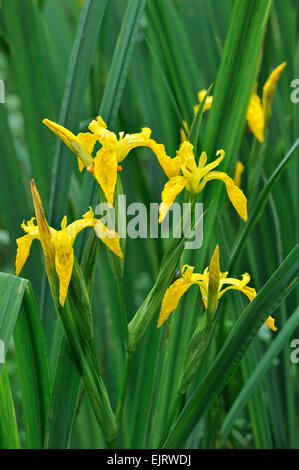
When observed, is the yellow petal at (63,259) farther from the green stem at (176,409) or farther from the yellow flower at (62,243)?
the green stem at (176,409)

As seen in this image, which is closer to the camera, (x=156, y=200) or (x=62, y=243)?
(x=62, y=243)

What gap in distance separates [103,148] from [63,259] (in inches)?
4.0

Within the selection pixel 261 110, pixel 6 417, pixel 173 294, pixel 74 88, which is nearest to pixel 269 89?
pixel 261 110

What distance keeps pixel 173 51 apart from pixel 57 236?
33 centimetres

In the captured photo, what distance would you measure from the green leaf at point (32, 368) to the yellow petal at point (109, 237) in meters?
0.10

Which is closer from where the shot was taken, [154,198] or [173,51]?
[173,51]

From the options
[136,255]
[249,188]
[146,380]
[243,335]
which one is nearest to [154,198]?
[136,255]

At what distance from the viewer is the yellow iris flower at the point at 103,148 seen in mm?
Result: 496

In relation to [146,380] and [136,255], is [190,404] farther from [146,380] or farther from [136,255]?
[136,255]

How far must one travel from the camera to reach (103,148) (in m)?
0.50

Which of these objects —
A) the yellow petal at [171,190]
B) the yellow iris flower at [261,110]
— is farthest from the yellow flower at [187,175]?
the yellow iris flower at [261,110]

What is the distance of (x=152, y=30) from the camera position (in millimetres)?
726

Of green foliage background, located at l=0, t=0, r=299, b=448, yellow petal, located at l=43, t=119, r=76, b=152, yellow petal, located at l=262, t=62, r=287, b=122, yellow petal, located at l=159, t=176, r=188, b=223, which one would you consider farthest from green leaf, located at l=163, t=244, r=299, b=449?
yellow petal, located at l=262, t=62, r=287, b=122

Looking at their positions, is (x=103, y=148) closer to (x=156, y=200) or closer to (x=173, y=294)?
(x=173, y=294)
